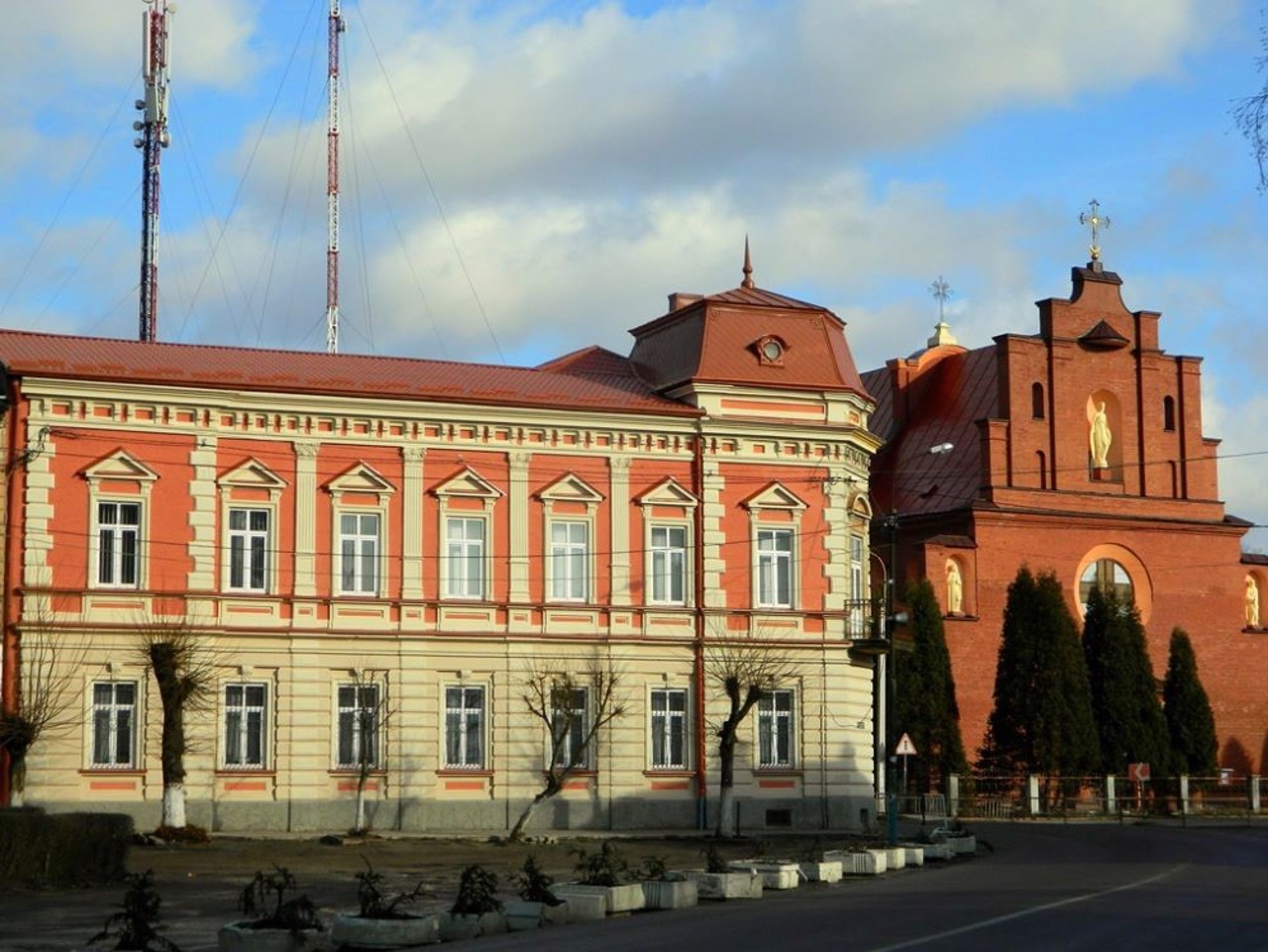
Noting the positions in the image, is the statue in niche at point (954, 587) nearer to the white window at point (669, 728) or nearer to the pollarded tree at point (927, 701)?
the pollarded tree at point (927, 701)

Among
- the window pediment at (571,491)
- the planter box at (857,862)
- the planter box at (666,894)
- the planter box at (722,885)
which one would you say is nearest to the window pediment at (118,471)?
the window pediment at (571,491)

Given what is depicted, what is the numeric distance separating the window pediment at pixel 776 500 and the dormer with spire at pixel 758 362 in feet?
6.21

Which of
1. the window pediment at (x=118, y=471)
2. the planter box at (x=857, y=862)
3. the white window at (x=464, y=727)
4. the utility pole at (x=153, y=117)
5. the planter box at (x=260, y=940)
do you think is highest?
the utility pole at (x=153, y=117)

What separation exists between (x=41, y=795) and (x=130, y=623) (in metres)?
4.07

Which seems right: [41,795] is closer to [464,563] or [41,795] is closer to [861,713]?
[464,563]

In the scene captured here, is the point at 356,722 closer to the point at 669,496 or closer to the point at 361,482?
the point at 361,482

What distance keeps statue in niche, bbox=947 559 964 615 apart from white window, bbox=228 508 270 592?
32242mm

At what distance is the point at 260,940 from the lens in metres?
20.3

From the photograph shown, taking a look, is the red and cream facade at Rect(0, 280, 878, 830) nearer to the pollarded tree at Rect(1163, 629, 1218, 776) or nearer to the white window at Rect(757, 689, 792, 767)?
the white window at Rect(757, 689, 792, 767)

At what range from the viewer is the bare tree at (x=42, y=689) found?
40188 mm

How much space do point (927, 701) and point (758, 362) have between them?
20.8m

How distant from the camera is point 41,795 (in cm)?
4125

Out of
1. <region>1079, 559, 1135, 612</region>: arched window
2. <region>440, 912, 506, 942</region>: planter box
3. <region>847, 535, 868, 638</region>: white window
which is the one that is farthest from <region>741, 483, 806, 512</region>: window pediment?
<region>1079, 559, 1135, 612</region>: arched window

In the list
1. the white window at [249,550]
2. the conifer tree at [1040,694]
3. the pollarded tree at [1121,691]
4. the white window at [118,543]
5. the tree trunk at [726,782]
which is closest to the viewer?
the white window at [118,543]
